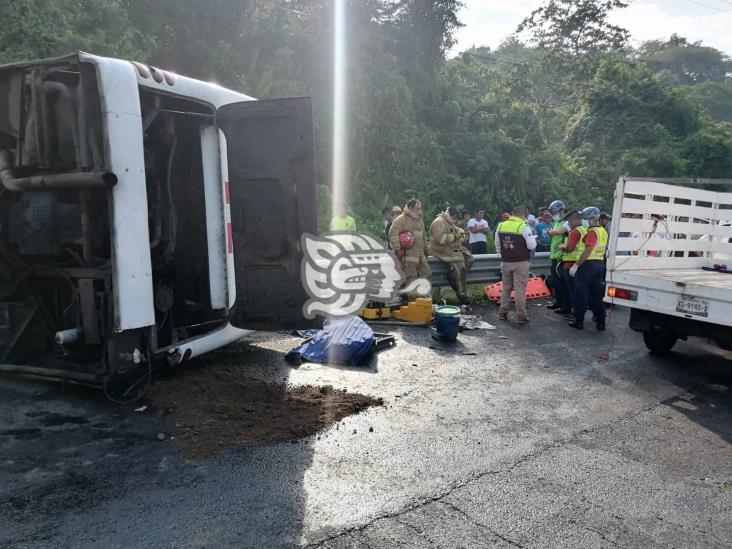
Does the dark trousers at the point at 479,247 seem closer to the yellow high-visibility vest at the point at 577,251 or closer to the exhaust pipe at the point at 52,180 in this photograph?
the yellow high-visibility vest at the point at 577,251

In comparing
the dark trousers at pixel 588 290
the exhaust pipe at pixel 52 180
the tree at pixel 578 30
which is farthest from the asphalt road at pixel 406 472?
the tree at pixel 578 30

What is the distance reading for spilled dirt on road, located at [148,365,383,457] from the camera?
3.96 m

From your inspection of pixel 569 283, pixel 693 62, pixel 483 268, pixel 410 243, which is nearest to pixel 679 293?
pixel 569 283

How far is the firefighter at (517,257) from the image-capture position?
8.30m

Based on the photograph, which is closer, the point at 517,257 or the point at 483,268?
the point at 517,257

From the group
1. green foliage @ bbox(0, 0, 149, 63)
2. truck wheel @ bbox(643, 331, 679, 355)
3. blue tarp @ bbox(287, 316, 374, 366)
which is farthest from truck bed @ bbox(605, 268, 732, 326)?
green foliage @ bbox(0, 0, 149, 63)

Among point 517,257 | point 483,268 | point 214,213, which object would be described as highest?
point 214,213

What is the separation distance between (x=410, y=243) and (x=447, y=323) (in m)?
2.12

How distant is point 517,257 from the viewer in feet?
27.5

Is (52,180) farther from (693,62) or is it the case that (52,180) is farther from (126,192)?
(693,62)

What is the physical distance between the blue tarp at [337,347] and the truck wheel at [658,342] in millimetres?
3290

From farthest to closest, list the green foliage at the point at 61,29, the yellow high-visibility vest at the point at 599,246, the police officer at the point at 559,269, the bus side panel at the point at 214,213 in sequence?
1. the green foliage at the point at 61,29
2. the police officer at the point at 559,269
3. the yellow high-visibility vest at the point at 599,246
4. the bus side panel at the point at 214,213

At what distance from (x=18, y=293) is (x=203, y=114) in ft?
7.43

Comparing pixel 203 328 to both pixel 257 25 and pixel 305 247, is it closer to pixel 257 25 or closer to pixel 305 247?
pixel 305 247
